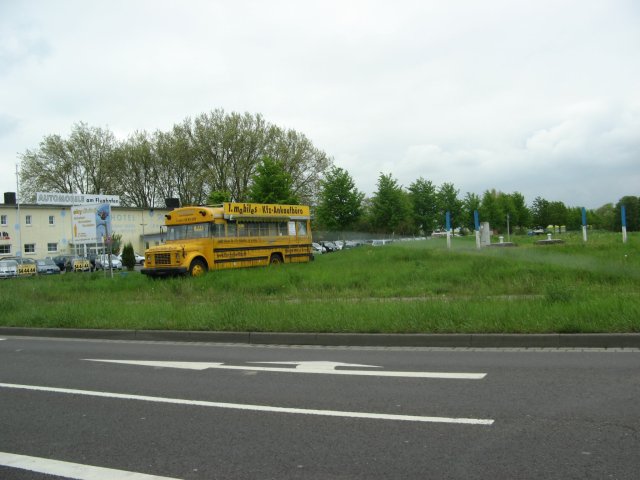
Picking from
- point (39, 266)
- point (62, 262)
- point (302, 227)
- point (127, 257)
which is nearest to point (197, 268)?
point (302, 227)

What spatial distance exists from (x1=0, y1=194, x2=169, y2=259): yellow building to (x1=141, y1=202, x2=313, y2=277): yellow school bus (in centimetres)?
3274

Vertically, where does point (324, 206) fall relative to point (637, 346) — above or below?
above

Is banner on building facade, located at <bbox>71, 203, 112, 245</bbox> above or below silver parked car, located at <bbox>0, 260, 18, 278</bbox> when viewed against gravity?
above

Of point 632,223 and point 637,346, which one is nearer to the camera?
point 637,346

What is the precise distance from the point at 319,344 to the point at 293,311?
65.3 inches

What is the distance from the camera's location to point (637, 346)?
8414 mm

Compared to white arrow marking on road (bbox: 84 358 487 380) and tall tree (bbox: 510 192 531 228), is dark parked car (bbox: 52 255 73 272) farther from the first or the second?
tall tree (bbox: 510 192 531 228)

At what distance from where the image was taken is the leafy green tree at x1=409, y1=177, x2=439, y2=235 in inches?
2650

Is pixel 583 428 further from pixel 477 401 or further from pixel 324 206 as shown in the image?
pixel 324 206

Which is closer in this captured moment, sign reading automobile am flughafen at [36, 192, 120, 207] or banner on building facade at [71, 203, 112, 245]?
banner on building facade at [71, 203, 112, 245]

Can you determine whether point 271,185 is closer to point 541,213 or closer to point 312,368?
point 312,368

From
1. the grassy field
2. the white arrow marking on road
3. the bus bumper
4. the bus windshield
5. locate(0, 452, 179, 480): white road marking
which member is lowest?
the white arrow marking on road

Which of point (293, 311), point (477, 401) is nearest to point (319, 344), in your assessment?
point (293, 311)

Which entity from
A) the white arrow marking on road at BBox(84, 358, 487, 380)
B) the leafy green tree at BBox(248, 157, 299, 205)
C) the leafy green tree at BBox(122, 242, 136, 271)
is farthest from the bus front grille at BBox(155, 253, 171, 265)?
the leafy green tree at BBox(248, 157, 299, 205)
